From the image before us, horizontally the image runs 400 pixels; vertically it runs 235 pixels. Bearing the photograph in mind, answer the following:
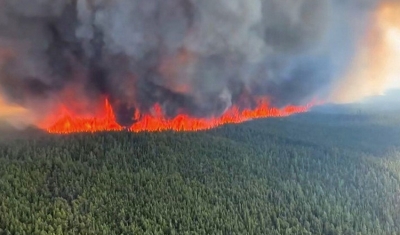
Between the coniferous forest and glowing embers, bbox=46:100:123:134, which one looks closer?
the coniferous forest

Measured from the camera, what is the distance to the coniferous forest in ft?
93.6

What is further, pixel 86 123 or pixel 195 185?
pixel 86 123

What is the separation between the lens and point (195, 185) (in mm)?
33719

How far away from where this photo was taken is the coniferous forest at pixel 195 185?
28.5m

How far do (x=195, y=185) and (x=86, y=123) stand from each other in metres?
11.5

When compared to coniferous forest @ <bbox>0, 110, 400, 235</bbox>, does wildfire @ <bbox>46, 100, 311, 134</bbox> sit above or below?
above

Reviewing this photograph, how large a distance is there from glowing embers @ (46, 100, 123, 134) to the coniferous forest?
5.29ft

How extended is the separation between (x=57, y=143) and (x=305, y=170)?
1698 cm

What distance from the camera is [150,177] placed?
1347 inches

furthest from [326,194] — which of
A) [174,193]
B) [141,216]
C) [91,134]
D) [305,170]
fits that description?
[91,134]

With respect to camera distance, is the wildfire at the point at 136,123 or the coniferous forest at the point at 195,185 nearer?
the coniferous forest at the point at 195,185

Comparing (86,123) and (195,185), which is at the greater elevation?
(86,123)

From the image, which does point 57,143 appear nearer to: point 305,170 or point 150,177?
point 150,177

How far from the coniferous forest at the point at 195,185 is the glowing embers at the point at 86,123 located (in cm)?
161
